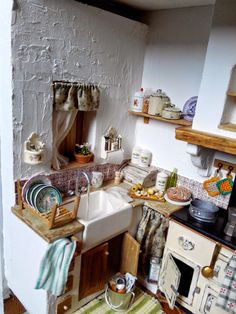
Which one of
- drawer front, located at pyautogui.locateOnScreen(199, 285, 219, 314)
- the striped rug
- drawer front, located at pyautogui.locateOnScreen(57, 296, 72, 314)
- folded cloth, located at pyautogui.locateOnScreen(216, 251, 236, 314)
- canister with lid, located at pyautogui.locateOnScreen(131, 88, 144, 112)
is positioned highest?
canister with lid, located at pyautogui.locateOnScreen(131, 88, 144, 112)

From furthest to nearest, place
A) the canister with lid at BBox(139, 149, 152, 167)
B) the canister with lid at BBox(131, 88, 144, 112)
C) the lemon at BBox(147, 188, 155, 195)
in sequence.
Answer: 1. the canister with lid at BBox(139, 149, 152, 167)
2. the canister with lid at BBox(131, 88, 144, 112)
3. the lemon at BBox(147, 188, 155, 195)

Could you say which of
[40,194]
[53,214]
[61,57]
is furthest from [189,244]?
[61,57]

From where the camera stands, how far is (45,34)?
1.59 m

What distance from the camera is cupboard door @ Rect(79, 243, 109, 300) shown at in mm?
1768

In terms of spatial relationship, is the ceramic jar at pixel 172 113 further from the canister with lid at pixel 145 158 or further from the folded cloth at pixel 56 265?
the folded cloth at pixel 56 265

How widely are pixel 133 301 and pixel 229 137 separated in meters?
1.38

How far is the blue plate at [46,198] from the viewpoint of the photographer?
1.73 meters

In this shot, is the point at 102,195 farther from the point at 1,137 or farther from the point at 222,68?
the point at 222,68

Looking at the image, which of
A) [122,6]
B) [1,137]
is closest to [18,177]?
[1,137]

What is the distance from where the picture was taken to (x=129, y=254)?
1975mm

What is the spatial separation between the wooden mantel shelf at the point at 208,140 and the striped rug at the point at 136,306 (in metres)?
1.25

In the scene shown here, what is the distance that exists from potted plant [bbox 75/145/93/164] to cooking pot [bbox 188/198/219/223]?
2.82ft

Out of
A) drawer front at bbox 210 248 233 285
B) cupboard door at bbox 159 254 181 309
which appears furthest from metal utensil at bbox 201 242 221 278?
cupboard door at bbox 159 254 181 309

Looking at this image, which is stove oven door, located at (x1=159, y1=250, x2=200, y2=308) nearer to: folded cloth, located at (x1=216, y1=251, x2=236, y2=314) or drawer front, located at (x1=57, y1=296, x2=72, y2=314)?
folded cloth, located at (x1=216, y1=251, x2=236, y2=314)
